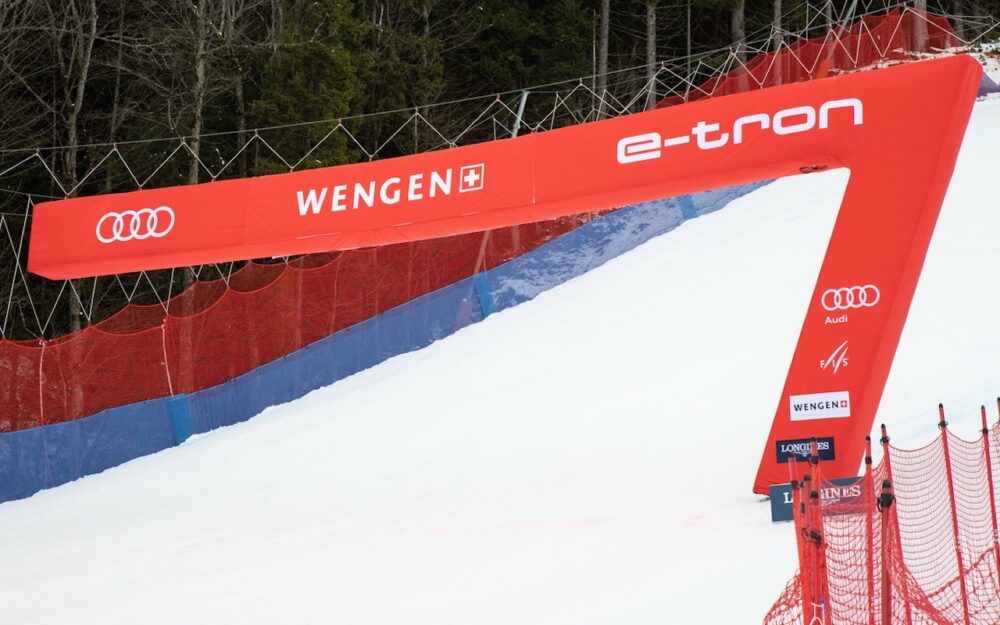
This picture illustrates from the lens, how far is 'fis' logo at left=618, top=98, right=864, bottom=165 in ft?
32.8

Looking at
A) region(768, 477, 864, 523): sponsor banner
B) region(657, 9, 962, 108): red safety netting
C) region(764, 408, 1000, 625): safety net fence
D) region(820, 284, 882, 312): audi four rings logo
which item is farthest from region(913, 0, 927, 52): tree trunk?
region(768, 477, 864, 523): sponsor banner

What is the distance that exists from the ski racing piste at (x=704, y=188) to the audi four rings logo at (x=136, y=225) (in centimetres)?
1

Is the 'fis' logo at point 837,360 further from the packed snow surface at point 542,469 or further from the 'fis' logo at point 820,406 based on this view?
the packed snow surface at point 542,469

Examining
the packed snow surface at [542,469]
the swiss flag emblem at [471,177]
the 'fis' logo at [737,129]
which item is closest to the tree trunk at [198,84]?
the packed snow surface at [542,469]

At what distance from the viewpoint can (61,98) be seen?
94.9 feet

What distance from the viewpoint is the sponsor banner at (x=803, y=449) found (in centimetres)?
943

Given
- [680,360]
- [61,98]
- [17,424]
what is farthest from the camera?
[61,98]

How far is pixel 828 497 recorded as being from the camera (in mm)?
7699

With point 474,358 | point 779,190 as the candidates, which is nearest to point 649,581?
point 474,358

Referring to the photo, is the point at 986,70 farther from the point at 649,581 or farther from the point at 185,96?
the point at 649,581

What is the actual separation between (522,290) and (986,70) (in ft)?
43.2

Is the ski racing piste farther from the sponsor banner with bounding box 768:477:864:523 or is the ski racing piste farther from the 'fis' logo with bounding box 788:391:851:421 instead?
the sponsor banner with bounding box 768:477:864:523

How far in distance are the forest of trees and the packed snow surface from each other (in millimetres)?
8224

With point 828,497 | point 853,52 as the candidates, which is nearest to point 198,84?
point 853,52
